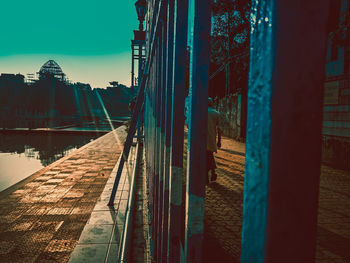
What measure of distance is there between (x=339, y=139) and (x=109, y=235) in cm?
787

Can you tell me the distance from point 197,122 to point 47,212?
4.14 m

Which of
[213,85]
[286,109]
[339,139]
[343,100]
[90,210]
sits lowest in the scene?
[90,210]

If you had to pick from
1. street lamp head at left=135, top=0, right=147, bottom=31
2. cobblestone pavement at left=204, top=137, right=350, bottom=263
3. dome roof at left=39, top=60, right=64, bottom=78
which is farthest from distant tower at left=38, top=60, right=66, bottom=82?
cobblestone pavement at left=204, top=137, right=350, bottom=263

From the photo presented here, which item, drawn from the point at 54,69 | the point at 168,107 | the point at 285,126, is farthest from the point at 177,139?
the point at 54,69

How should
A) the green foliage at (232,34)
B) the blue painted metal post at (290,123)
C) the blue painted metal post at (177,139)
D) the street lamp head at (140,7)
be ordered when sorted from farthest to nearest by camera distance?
the green foliage at (232,34)
the street lamp head at (140,7)
the blue painted metal post at (177,139)
the blue painted metal post at (290,123)

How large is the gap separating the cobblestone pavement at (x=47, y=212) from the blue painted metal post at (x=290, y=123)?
9.98 feet

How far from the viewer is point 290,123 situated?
0.32 m

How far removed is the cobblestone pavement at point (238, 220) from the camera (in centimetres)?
286

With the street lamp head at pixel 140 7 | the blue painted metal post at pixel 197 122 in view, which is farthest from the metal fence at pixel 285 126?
the street lamp head at pixel 140 7

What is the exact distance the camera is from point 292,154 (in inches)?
12.8

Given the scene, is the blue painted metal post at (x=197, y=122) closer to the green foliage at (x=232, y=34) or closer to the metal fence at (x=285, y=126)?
the metal fence at (x=285, y=126)

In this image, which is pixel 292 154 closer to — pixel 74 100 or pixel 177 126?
pixel 177 126

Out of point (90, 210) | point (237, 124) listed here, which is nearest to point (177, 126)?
point (90, 210)

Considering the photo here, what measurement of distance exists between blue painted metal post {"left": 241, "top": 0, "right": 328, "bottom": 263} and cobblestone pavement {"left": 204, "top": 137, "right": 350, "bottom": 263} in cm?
270
